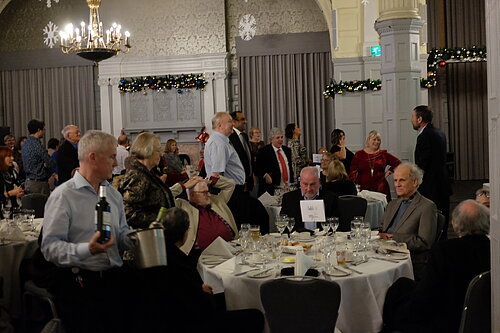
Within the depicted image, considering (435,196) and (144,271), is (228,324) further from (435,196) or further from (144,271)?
(435,196)

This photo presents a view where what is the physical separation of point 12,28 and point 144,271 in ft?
47.2

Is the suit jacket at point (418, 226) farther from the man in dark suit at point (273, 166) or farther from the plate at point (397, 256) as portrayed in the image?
the man in dark suit at point (273, 166)

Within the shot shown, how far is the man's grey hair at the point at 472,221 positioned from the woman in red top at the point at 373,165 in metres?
4.49

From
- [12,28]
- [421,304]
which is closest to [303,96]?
[12,28]

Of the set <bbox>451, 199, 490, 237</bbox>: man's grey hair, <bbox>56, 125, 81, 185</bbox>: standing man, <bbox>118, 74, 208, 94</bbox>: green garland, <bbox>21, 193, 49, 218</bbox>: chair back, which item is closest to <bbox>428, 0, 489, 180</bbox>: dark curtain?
<bbox>118, 74, 208, 94</bbox>: green garland

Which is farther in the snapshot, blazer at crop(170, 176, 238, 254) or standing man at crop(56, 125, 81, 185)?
standing man at crop(56, 125, 81, 185)

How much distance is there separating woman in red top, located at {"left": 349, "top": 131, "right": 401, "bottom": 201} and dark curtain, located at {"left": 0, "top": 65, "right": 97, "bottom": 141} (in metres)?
8.93

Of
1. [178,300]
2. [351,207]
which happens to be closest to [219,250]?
[178,300]

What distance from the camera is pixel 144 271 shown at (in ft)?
10.5

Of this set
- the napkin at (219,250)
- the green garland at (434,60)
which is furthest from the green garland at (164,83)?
the napkin at (219,250)

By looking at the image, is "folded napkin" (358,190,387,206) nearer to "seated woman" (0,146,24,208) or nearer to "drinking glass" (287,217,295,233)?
"drinking glass" (287,217,295,233)

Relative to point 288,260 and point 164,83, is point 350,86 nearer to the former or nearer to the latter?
point 164,83

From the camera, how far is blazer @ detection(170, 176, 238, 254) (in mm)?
4945

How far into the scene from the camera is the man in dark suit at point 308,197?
5.59 meters
